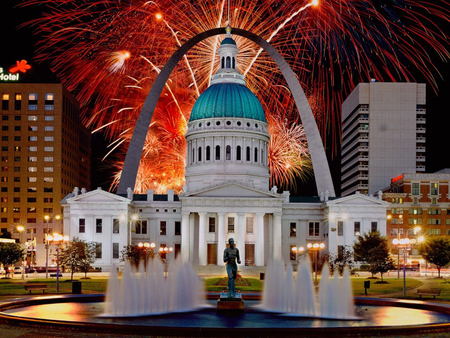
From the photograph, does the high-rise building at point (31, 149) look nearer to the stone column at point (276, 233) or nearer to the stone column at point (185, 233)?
the stone column at point (185, 233)

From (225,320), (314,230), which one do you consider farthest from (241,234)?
(225,320)

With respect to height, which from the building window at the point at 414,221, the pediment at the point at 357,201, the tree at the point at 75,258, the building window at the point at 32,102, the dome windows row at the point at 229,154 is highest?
the building window at the point at 32,102

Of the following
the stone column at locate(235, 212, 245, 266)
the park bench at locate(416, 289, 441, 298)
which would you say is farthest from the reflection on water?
the stone column at locate(235, 212, 245, 266)

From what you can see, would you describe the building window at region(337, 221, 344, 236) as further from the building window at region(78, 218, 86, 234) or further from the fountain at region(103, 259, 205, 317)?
the fountain at region(103, 259, 205, 317)

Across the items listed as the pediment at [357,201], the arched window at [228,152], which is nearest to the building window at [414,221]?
the pediment at [357,201]

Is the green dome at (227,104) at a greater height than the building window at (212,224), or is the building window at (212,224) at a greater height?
the green dome at (227,104)

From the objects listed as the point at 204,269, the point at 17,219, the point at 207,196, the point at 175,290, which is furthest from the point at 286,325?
the point at 17,219

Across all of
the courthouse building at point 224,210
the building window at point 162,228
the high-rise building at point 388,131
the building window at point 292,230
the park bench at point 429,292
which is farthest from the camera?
the high-rise building at point 388,131
